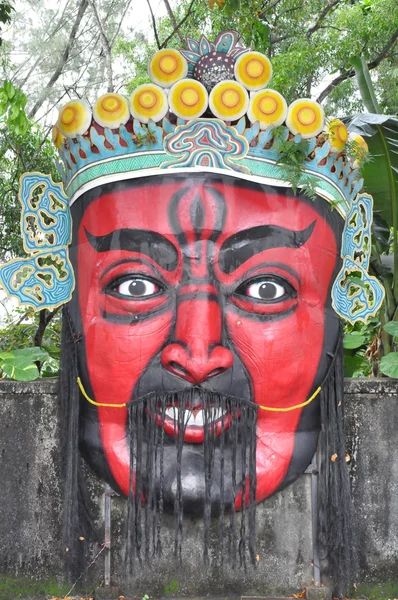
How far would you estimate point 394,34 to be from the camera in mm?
9992

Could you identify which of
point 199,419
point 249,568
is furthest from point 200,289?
point 249,568

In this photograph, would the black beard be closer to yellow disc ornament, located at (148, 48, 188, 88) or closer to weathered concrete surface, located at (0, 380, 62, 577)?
weathered concrete surface, located at (0, 380, 62, 577)

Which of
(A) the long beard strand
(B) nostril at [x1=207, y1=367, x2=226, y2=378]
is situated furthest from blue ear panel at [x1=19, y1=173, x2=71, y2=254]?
(B) nostril at [x1=207, y1=367, x2=226, y2=378]

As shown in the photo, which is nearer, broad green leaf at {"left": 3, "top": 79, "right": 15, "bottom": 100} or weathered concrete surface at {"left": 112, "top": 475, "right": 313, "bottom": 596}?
broad green leaf at {"left": 3, "top": 79, "right": 15, "bottom": 100}

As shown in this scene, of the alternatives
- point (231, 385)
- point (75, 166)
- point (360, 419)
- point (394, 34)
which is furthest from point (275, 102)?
point (394, 34)

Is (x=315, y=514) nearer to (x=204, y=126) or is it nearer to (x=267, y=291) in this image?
(x=267, y=291)

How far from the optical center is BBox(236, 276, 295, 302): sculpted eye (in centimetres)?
391

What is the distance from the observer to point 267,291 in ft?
12.9

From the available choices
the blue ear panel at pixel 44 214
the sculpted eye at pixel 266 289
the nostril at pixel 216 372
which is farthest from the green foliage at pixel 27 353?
the sculpted eye at pixel 266 289

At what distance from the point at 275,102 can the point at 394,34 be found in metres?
7.11

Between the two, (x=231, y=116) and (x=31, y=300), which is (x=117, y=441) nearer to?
(x=31, y=300)

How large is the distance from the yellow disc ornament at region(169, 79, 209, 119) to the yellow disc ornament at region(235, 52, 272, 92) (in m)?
0.24

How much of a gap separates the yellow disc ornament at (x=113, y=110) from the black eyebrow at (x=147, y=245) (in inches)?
23.5

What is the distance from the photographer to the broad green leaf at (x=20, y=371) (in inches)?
170
